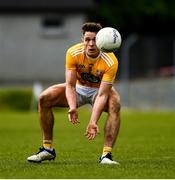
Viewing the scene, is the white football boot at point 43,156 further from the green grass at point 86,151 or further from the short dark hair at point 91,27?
the short dark hair at point 91,27

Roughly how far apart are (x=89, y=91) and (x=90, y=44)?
772mm

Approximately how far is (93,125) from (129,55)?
2829cm

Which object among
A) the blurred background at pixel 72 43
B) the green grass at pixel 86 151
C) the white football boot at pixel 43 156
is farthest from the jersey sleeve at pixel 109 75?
the blurred background at pixel 72 43

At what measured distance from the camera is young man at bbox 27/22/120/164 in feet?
41.9

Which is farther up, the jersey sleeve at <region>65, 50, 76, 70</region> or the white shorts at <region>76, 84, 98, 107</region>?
the jersey sleeve at <region>65, 50, 76, 70</region>

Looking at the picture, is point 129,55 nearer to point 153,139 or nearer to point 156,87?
point 156,87

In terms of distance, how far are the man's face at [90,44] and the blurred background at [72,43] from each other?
899 inches

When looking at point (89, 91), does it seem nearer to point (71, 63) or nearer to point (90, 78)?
point (90, 78)

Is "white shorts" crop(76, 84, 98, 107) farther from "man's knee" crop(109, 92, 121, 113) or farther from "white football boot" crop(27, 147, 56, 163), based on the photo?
"white football boot" crop(27, 147, 56, 163)

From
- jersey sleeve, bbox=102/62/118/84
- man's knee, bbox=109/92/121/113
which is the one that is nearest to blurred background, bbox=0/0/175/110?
man's knee, bbox=109/92/121/113

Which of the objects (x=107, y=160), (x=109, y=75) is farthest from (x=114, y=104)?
(x=107, y=160)

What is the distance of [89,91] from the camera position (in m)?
13.2

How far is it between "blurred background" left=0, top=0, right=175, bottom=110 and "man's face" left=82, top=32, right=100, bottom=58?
22.8m

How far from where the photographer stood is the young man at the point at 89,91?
41.9 ft
